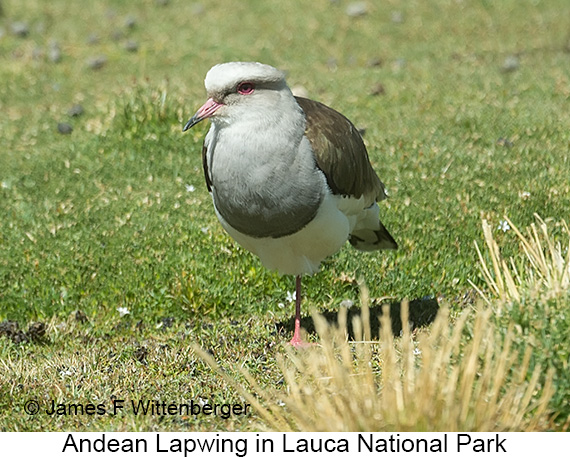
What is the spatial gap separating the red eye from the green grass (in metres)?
1.94

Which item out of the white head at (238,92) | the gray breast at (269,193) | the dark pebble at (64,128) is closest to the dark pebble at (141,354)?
the gray breast at (269,193)

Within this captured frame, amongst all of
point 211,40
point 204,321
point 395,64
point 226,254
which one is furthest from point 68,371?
point 211,40

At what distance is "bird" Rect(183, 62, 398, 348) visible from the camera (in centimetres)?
555

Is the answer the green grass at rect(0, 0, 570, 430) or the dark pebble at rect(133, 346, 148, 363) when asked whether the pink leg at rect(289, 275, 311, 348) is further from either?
the dark pebble at rect(133, 346, 148, 363)

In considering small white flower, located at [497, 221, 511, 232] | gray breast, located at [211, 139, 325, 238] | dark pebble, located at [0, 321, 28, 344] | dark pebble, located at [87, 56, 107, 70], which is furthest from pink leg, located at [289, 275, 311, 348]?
dark pebble, located at [87, 56, 107, 70]

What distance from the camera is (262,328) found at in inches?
273

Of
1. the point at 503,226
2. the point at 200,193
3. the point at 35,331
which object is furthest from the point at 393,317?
the point at 200,193

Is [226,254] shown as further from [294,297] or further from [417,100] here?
[417,100]

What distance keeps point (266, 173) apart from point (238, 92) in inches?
22.3

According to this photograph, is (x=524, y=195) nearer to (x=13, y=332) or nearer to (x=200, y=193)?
(x=200, y=193)

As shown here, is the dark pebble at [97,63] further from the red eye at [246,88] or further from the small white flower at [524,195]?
the red eye at [246,88]

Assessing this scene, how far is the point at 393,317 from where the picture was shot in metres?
7.07
